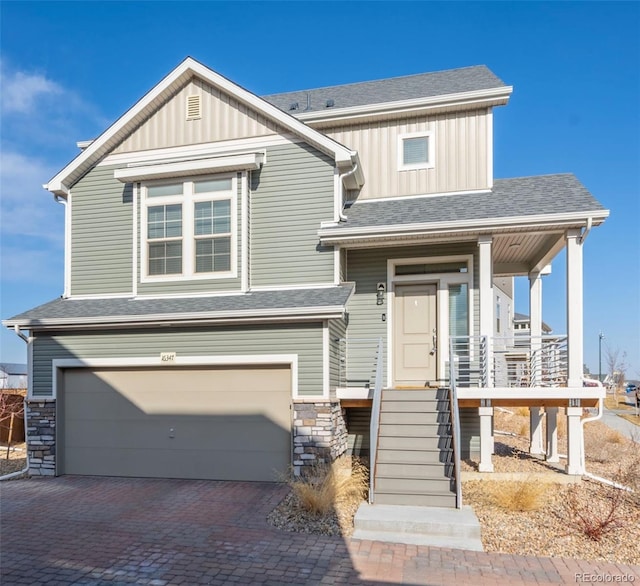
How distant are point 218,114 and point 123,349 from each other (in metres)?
5.04

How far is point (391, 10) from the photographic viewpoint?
1162 cm

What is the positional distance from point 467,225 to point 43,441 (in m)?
8.75

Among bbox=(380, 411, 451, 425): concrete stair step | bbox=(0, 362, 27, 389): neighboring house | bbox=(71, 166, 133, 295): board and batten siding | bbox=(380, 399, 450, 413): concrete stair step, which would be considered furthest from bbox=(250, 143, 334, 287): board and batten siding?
bbox=(0, 362, 27, 389): neighboring house

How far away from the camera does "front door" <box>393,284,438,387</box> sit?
9992 mm

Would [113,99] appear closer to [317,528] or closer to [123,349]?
[123,349]

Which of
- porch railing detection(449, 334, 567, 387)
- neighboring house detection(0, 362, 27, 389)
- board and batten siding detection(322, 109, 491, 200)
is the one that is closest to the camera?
porch railing detection(449, 334, 567, 387)

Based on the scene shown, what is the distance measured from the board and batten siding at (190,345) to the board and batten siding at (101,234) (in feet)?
4.12

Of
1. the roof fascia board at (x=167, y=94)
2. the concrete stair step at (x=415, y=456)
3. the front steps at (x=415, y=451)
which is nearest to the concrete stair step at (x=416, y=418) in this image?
the front steps at (x=415, y=451)

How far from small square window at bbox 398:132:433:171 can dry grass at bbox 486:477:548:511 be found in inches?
255

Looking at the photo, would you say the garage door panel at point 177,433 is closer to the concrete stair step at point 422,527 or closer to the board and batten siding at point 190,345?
the board and batten siding at point 190,345

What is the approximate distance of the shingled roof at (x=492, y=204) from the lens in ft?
28.7

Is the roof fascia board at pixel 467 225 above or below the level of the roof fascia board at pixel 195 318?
above

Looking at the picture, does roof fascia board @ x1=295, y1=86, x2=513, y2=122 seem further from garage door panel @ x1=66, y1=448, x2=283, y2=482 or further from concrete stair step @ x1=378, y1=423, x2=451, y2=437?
garage door panel @ x1=66, y1=448, x2=283, y2=482

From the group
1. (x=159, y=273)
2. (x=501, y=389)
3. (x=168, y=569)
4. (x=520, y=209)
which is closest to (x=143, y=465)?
(x=159, y=273)
